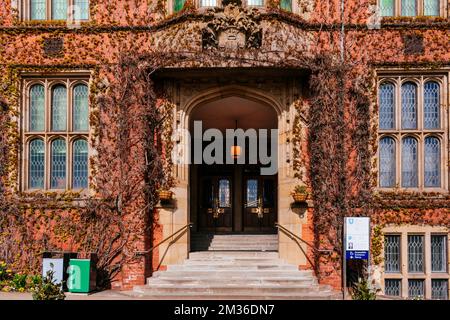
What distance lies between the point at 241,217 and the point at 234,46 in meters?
5.94

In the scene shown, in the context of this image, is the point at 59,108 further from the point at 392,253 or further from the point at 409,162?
the point at 392,253

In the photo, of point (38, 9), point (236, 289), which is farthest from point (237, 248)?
point (38, 9)

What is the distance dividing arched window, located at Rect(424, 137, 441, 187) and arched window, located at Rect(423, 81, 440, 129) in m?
0.32

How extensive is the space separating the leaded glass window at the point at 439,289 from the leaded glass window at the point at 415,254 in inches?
15.6

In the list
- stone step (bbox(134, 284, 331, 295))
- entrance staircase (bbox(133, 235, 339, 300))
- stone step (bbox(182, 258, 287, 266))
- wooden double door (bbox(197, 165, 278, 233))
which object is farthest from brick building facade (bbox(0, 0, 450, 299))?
wooden double door (bbox(197, 165, 278, 233))

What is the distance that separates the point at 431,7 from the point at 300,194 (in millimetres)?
4996

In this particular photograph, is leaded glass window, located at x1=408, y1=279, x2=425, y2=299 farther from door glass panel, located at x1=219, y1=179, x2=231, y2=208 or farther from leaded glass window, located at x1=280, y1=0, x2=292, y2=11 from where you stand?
leaded glass window, located at x1=280, y1=0, x2=292, y2=11

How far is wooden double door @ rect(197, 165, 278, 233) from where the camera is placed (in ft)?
51.3

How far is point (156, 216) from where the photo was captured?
38.1ft

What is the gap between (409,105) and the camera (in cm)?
1174

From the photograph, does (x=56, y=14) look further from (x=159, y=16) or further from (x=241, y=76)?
(x=241, y=76)

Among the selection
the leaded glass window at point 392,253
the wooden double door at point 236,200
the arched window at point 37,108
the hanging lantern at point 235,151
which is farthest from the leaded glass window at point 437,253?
the arched window at point 37,108

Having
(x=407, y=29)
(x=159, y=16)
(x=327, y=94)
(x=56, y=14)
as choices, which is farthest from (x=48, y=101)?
(x=407, y=29)

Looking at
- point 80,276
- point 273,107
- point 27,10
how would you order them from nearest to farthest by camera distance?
1. point 80,276
2. point 273,107
3. point 27,10
